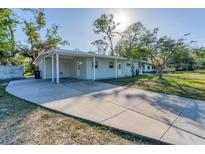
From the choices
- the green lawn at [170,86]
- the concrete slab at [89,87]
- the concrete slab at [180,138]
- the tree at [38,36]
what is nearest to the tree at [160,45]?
the green lawn at [170,86]

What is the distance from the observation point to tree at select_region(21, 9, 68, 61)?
86.3 ft

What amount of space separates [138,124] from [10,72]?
19.1 meters

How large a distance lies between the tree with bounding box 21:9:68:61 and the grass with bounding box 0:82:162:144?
82.5 ft

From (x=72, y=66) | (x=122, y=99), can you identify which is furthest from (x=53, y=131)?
(x=72, y=66)

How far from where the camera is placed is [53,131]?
3.87m

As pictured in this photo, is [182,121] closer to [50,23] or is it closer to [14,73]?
[14,73]

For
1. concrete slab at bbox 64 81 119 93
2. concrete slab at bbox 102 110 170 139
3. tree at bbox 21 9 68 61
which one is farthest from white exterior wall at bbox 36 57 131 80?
tree at bbox 21 9 68 61

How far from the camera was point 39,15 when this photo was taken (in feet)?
87.5

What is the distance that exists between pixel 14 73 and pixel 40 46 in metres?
10.5

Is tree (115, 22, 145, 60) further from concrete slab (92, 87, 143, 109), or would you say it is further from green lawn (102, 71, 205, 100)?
concrete slab (92, 87, 143, 109)

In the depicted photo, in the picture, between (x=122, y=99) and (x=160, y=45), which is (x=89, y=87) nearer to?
(x=122, y=99)

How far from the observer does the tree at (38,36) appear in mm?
26297

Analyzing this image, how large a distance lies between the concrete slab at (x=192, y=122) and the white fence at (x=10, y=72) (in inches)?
770
